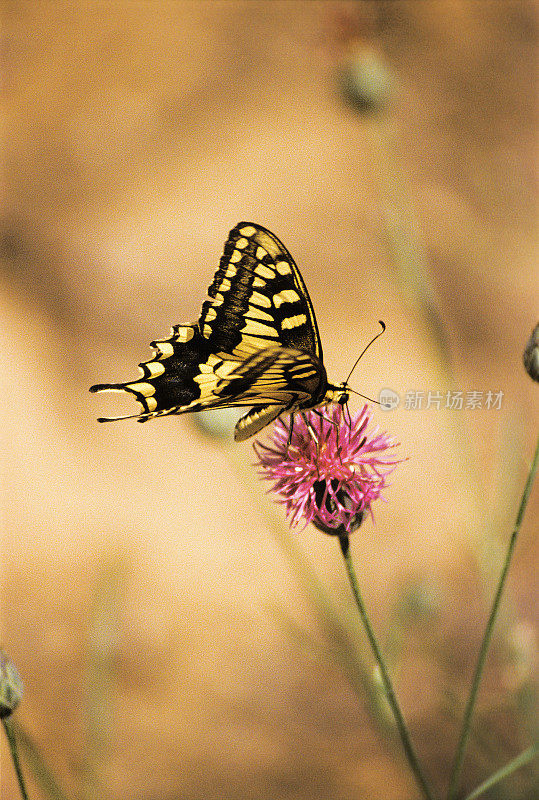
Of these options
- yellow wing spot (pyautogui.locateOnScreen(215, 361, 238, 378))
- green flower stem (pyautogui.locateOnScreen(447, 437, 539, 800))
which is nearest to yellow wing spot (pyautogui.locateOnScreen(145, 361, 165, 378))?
yellow wing spot (pyautogui.locateOnScreen(215, 361, 238, 378))

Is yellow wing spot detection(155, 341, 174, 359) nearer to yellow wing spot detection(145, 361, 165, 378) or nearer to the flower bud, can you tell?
yellow wing spot detection(145, 361, 165, 378)

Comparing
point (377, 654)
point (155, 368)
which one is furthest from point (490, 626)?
point (155, 368)

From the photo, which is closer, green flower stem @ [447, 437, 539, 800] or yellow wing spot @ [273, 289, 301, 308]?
green flower stem @ [447, 437, 539, 800]

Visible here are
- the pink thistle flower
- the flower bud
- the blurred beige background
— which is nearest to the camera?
the flower bud

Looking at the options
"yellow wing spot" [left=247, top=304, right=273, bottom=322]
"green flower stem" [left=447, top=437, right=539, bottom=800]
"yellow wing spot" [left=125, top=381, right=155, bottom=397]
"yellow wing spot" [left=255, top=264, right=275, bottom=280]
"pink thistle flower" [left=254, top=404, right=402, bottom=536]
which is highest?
"yellow wing spot" [left=255, top=264, right=275, bottom=280]

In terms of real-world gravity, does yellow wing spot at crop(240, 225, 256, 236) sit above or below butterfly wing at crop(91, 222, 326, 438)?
above

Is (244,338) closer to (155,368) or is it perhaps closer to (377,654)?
(155,368)

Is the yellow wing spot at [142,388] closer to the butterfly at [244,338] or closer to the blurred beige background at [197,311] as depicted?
the butterfly at [244,338]

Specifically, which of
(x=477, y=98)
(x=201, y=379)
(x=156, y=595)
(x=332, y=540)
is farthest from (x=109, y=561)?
(x=477, y=98)
